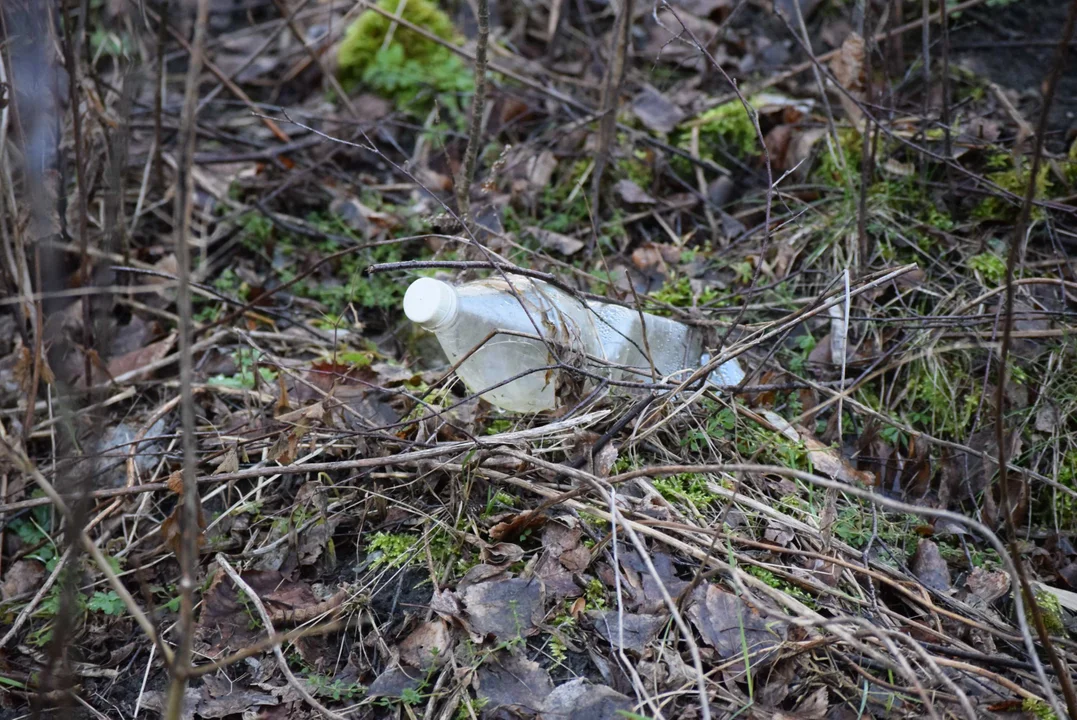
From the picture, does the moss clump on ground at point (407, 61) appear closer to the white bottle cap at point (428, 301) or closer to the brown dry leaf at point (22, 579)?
the white bottle cap at point (428, 301)

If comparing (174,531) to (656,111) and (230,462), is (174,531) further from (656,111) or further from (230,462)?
(656,111)

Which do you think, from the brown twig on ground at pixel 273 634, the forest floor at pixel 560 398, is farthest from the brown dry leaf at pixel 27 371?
the brown twig on ground at pixel 273 634

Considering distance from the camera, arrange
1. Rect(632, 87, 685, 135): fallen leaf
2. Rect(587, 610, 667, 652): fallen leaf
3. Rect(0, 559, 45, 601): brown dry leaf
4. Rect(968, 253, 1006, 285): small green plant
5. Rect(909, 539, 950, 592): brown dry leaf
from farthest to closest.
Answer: Rect(632, 87, 685, 135): fallen leaf < Rect(968, 253, 1006, 285): small green plant < Rect(0, 559, 45, 601): brown dry leaf < Rect(909, 539, 950, 592): brown dry leaf < Rect(587, 610, 667, 652): fallen leaf

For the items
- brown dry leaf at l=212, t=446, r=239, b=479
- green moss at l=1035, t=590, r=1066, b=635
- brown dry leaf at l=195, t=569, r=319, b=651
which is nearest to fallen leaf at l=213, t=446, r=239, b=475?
brown dry leaf at l=212, t=446, r=239, b=479

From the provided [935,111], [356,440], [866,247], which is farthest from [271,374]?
[935,111]

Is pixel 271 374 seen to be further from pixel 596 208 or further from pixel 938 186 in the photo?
pixel 938 186

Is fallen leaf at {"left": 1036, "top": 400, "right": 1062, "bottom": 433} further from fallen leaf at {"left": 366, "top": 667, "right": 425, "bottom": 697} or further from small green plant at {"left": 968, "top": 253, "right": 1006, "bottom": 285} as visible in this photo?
fallen leaf at {"left": 366, "top": 667, "right": 425, "bottom": 697}
